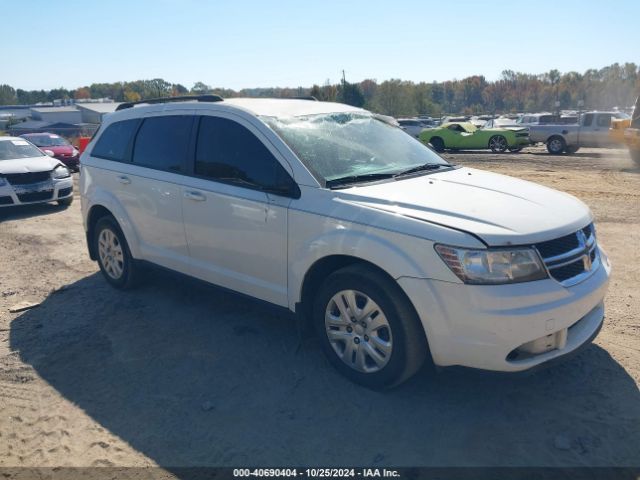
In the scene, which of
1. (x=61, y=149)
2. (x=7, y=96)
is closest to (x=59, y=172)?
(x=61, y=149)

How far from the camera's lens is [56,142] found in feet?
61.8

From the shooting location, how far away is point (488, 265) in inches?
123

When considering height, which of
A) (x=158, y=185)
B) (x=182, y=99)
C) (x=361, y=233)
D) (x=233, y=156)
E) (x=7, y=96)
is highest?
(x=7, y=96)

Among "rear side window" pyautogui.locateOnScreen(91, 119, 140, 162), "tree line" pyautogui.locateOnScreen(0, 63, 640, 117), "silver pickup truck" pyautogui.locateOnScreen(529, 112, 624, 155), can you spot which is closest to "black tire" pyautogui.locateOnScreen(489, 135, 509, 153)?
"silver pickup truck" pyautogui.locateOnScreen(529, 112, 624, 155)

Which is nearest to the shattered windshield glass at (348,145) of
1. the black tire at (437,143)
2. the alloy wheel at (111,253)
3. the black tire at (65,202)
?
the alloy wheel at (111,253)

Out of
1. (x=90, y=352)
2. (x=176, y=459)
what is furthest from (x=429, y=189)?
(x=90, y=352)

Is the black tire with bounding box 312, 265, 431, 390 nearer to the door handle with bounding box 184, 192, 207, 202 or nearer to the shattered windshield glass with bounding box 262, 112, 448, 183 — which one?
the shattered windshield glass with bounding box 262, 112, 448, 183

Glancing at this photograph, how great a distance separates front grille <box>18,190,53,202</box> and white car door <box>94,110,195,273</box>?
5.70m

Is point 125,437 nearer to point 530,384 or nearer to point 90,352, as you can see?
point 90,352

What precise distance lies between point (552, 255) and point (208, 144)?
110 inches

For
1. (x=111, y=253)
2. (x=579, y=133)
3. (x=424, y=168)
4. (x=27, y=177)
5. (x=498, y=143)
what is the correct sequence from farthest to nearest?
1. (x=498, y=143)
2. (x=579, y=133)
3. (x=27, y=177)
4. (x=111, y=253)
5. (x=424, y=168)

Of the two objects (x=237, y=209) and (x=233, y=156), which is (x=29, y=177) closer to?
(x=233, y=156)

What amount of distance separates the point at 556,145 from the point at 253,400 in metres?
21.1

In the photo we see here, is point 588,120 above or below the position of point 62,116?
above
